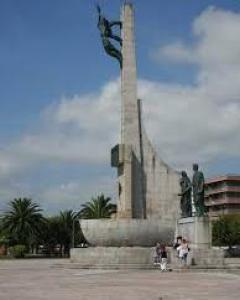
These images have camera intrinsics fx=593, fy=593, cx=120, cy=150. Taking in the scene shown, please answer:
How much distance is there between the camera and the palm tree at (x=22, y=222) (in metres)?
66.9

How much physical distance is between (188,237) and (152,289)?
1203cm

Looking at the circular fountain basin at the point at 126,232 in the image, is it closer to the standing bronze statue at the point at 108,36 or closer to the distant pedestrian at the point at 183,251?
the distant pedestrian at the point at 183,251

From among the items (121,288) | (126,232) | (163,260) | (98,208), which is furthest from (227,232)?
(121,288)

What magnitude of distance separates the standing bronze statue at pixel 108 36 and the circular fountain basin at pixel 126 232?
873 centimetres

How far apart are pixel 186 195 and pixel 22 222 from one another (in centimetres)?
4154

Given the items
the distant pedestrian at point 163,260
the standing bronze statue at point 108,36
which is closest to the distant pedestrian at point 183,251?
the distant pedestrian at point 163,260

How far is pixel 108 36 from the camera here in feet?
102

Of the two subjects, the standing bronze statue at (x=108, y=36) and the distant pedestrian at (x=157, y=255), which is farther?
the standing bronze statue at (x=108, y=36)

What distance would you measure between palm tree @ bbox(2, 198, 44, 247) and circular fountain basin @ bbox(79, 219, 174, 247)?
41065mm

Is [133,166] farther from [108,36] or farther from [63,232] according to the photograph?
[63,232]

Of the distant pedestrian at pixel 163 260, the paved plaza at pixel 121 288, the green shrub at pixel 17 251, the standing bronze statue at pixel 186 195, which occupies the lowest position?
the paved plaza at pixel 121 288

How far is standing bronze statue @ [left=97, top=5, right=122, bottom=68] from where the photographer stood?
100 ft

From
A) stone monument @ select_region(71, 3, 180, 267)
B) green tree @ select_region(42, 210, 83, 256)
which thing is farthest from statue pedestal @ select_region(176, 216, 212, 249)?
green tree @ select_region(42, 210, 83, 256)

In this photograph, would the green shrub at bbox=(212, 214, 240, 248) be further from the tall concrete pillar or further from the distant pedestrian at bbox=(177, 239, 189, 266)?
Result: the distant pedestrian at bbox=(177, 239, 189, 266)
